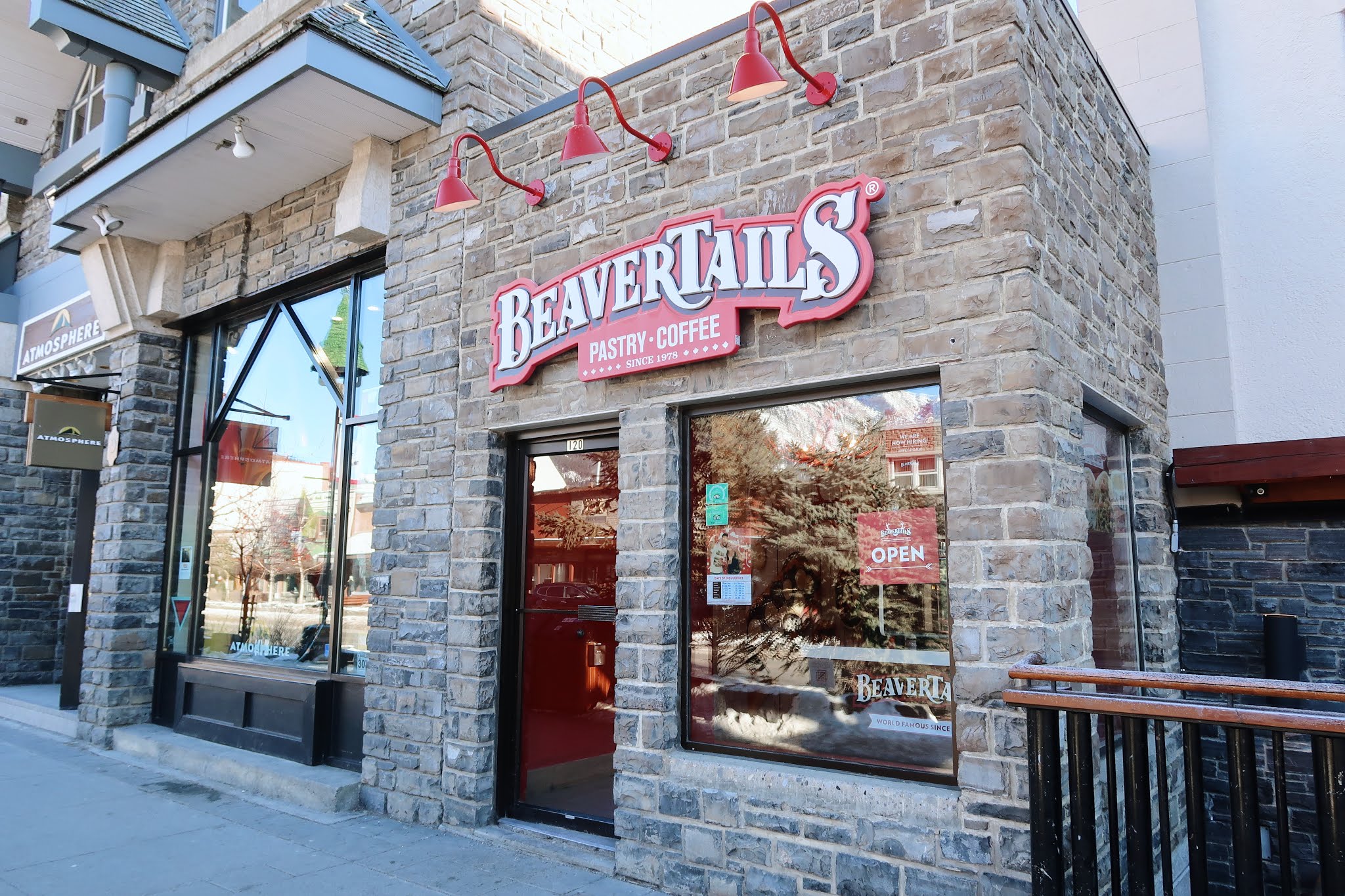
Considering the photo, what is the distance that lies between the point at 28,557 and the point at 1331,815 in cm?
1438

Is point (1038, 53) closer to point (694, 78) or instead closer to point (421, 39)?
point (694, 78)

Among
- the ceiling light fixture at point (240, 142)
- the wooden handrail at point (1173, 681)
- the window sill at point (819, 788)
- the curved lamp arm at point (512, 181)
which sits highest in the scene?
the ceiling light fixture at point (240, 142)

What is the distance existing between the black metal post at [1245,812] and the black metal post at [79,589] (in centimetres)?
1042

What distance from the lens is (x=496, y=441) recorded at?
19.6 feet

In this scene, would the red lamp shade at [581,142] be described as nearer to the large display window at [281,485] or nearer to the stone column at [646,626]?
the stone column at [646,626]

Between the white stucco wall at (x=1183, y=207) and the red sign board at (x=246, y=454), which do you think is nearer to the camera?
the white stucco wall at (x=1183, y=207)

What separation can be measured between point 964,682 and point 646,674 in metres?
1.77

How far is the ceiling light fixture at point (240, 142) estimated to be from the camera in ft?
21.5

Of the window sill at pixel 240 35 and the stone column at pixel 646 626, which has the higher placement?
the window sill at pixel 240 35

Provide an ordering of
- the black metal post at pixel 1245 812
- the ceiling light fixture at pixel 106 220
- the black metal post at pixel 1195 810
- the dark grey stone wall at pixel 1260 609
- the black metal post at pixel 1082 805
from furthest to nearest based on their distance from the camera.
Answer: the ceiling light fixture at pixel 106 220, the dark grey stone wall at pixel 1260 609, the black metal post at pixel 1082 805, the black metal post at pixel 1195 810, the black metal post at pixel 1245 812

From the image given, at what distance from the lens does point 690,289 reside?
15.9ft

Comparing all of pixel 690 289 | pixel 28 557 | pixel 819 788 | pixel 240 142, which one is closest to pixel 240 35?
pixel 240 142

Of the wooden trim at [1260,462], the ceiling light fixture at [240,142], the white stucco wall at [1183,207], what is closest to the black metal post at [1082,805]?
the wooden trim at [1260,462]

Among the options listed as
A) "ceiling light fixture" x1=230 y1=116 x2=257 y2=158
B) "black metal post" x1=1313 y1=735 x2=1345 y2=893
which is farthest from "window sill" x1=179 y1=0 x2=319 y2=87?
"black metal post" x1=1313 y1=735 x2=1345 y2=893
